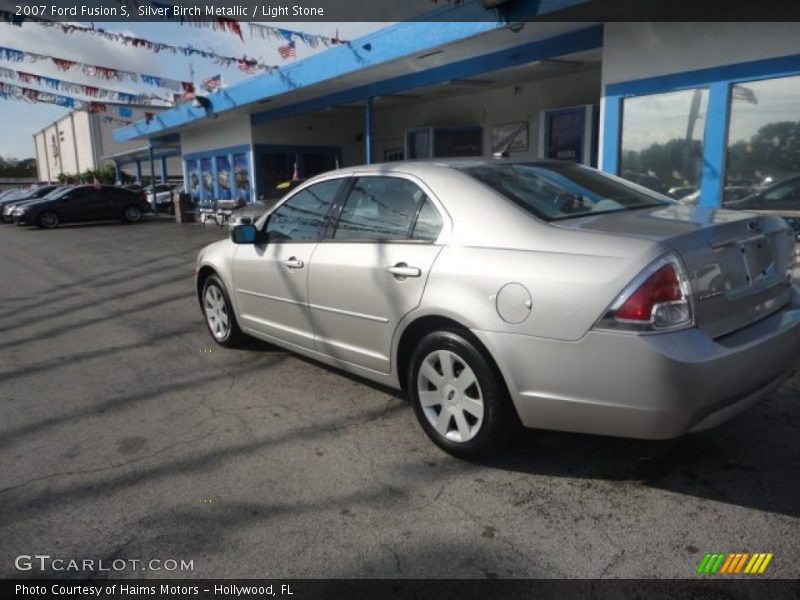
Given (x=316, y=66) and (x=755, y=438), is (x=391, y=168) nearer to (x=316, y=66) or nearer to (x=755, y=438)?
(x=755, y=438)

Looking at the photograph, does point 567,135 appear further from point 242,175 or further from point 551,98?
point 242,175

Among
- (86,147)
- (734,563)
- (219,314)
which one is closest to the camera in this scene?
(734,563)

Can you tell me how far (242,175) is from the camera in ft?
66.5

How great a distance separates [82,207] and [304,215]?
20.7m

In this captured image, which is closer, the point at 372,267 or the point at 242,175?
the point at 372,267

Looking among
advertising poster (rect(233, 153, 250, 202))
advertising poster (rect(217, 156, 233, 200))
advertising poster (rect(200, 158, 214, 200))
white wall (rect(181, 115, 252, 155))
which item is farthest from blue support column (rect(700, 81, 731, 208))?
advertising poster (rect(200, 158, 214, 200))

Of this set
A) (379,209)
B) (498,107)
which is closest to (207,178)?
(498,107)

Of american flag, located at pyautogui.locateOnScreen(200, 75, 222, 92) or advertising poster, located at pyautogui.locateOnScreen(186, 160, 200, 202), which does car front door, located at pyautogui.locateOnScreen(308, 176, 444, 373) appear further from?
advertising poster, located at pyautogui.locateOnScreen(186, 160, 200, 202)

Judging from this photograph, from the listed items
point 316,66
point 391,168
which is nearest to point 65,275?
point 316,66

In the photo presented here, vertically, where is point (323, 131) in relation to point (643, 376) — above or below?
above

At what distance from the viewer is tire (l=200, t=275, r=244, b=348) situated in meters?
5.25

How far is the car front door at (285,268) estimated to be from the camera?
166 inches

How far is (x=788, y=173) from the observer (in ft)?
23.9

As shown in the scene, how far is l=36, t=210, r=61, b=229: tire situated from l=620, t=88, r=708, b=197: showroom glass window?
65.4ft
